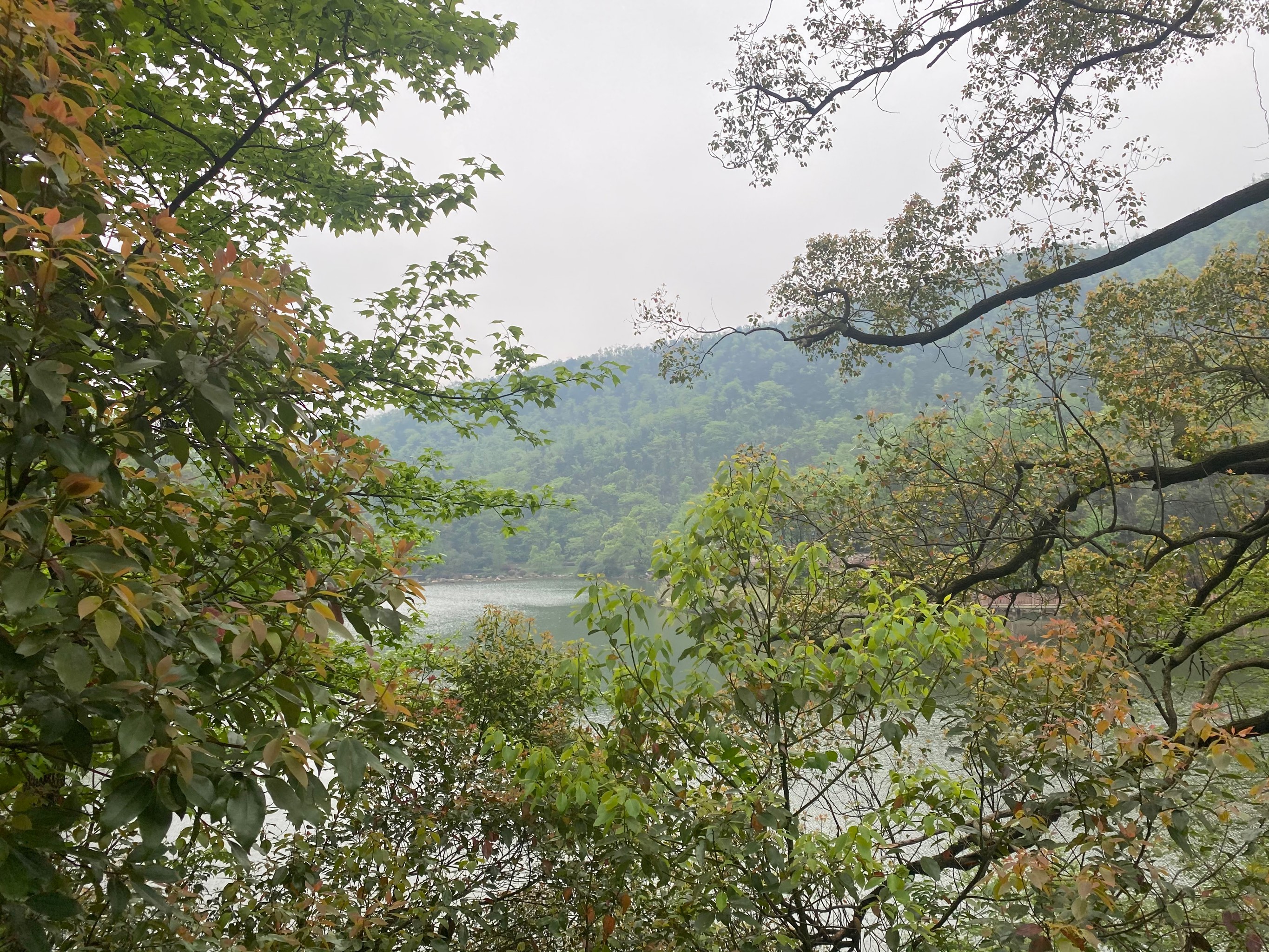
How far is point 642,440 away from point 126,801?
60773mm

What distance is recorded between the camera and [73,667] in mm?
824

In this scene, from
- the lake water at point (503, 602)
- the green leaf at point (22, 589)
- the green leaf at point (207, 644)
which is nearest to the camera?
the green leaf at point (22, 589)

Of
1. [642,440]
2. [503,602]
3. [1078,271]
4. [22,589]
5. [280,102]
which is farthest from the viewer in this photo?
[642,440]

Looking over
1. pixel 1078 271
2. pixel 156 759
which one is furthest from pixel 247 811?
pixel 1078 271

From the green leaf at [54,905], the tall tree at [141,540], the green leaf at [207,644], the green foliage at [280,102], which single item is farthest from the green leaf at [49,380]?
the green foliage at [280,102]

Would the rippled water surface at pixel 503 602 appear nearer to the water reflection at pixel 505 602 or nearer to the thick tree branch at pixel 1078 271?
the water reflection at pixel 505 602

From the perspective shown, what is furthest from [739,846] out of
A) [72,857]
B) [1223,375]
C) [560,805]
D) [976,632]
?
[1223,375]

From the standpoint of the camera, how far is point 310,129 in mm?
3502

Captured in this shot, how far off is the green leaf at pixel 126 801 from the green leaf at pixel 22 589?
27 cm

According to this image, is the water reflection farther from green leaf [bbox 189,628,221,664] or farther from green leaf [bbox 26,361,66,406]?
green leaf [bbox 26,361,66,406]

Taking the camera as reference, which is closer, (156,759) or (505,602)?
(156,759)

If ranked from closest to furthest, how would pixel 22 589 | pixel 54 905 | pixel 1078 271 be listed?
pixel 22 589, pixel 54 905, pixel 1078 271

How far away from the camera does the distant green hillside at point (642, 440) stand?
43219mm

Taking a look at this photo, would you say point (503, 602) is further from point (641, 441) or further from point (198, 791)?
point (641, 441)
